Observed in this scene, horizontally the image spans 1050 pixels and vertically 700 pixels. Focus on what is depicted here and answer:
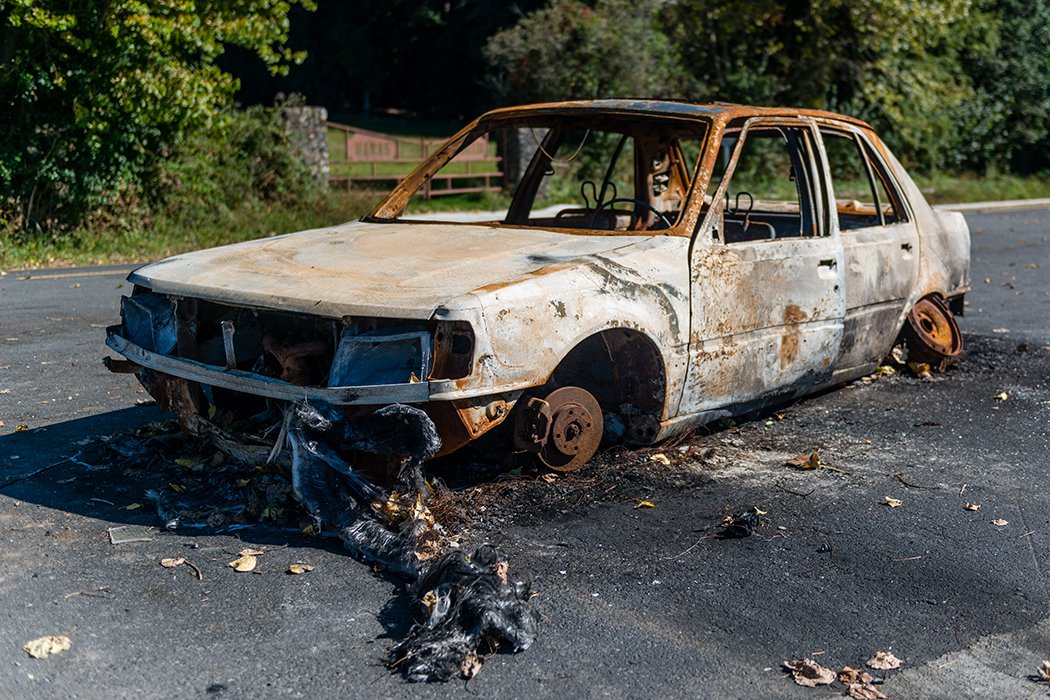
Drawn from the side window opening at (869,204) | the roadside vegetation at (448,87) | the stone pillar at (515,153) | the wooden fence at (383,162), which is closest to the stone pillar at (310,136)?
the roadside vegetation at (448,87)

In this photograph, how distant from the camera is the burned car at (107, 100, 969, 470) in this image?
4762 millimetres

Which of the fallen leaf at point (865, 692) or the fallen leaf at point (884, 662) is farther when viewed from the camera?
the fallen leaf at point (884, 662)

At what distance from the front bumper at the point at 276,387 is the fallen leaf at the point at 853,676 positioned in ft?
5.85

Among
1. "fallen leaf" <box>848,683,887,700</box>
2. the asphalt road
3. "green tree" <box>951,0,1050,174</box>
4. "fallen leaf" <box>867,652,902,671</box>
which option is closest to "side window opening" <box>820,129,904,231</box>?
the asphalt road

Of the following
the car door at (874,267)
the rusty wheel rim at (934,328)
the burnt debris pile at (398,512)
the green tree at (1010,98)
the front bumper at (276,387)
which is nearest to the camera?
the burnt debris pile at (398,512)

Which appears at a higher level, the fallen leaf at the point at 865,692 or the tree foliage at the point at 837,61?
the tree foliage at the point at 837,61

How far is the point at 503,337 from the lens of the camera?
4.77 m

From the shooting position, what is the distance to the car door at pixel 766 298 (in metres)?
5.79

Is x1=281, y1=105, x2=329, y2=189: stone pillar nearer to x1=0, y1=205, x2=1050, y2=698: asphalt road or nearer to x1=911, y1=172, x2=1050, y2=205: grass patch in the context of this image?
x1=0, y1=205, x2=1050, y2=698: asphalt road

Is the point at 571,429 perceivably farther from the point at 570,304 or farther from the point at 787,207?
the point at 787,207

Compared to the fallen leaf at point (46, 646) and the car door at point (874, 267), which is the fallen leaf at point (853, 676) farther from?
the car door at point (874, 267)

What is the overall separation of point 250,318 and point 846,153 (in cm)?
2105

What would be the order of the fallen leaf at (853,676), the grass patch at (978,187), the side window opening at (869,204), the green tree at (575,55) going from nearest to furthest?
the fallen leaf at (853,676) < the side window opening at (869,204) < the green tree at (575,55) < the grass patch at (978,187)

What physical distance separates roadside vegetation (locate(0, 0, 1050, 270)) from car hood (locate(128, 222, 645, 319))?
622 centimetres
